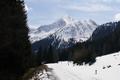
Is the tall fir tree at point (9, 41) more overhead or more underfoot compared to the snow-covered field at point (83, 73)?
more overhead

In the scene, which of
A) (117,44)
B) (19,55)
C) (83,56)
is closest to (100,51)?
(117,44)

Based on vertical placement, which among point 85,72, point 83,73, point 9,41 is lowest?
point 85,72

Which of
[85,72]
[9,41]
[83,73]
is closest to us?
[9,41]

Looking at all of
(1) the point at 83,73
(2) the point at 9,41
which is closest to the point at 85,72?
(1) the point at 83,73

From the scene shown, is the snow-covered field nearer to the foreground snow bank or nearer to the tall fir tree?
the foreground snow bank

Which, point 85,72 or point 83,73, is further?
point 85,72

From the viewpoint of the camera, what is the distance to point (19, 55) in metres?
26.3

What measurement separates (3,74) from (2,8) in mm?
4089

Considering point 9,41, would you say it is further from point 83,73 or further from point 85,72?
point 85,72

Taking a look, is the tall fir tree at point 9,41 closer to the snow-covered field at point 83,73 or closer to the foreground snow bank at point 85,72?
the snow-covered field at point 83,73

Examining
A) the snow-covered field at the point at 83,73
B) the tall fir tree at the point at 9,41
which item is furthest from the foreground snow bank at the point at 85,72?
the tall fir tree at the point at 9,41

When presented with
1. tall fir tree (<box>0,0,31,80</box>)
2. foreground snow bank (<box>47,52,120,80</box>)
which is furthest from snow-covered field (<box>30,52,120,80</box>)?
tall fir tree (<box>0,0,31,80</box>)

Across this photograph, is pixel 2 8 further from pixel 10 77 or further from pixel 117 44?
pixel 117 44

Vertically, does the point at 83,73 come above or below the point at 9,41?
below
